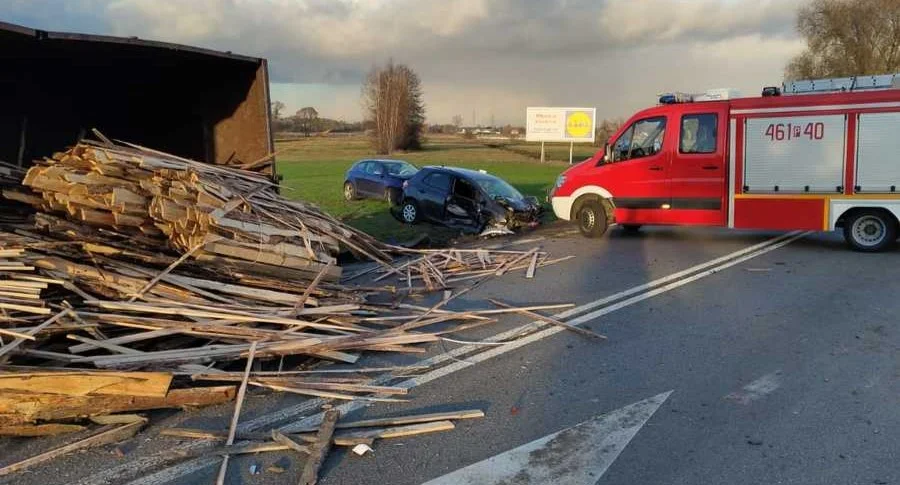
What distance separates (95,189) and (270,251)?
1.81 metres

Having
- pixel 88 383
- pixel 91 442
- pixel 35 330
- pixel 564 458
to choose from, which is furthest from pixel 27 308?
pixel 564 458

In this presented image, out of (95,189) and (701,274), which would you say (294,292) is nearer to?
(95,189)

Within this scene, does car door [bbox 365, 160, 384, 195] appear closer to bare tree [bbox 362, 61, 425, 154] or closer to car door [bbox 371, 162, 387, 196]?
car door [bbox 371, 162, 387, 196]

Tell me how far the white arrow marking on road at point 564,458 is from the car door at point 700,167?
8.52 meters

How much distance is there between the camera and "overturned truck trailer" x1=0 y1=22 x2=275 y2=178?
7.59 m

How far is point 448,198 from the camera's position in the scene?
47.9ft

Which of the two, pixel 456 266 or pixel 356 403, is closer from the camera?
pixel 356 403

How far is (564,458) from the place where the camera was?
12.9 feet

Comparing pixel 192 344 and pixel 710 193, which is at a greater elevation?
pixel 710 193

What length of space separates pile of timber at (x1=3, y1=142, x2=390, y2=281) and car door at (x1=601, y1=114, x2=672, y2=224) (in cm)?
709

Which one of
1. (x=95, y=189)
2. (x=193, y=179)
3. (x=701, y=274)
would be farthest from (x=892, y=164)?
(x=95, y=189)

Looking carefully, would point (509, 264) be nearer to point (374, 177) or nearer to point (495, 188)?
point (495, 188)

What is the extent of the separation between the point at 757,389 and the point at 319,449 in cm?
320

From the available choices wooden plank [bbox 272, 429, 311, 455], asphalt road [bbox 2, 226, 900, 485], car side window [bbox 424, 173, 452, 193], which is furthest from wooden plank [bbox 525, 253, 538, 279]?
wooden plank [bbox 272, 429, 311, 455]
